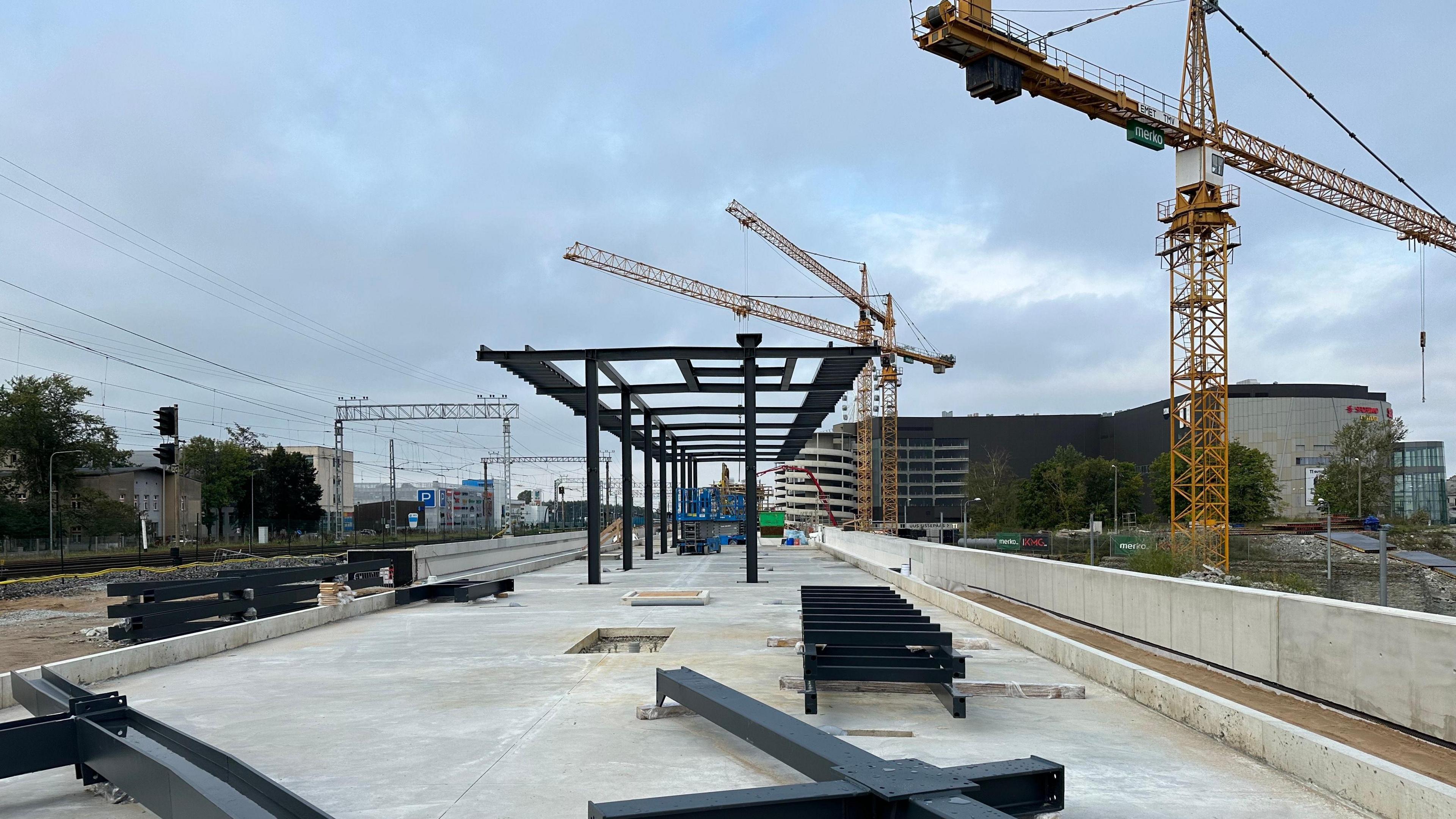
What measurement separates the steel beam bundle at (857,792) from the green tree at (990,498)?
94.4 meters

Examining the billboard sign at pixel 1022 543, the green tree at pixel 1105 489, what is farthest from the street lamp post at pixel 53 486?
the green tree at pixel 1105 489

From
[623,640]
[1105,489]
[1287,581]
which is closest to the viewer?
[623,640]

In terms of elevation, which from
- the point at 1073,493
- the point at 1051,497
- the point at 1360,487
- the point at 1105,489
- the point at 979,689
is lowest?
the point at 1051,497

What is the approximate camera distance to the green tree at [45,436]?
66375 millimetres

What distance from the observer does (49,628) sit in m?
18.9

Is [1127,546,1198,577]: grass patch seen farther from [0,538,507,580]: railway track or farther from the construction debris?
the construction debris

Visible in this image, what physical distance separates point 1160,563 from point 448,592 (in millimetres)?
28584

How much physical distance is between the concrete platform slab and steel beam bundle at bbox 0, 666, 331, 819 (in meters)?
0.36

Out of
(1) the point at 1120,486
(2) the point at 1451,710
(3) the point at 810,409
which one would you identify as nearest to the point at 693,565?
(3) the point at 810,409

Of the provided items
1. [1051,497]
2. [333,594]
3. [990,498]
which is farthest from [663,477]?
[990,498]

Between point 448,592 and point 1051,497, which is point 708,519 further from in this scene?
point 1051,497

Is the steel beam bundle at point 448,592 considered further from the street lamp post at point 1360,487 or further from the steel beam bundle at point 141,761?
the street lamp post at point 1360,487

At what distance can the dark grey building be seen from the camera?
123 metres

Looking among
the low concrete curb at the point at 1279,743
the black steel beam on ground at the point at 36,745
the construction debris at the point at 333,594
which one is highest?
the black steel beam on ground at the point at 36,745
